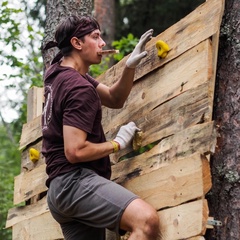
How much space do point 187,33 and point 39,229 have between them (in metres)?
2.17

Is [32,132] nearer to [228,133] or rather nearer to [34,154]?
[34,154]

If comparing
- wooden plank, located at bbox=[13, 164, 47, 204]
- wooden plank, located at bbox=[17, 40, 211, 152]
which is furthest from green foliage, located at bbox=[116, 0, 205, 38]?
wooden plank, located at bbox=[17, 40, 211, 152]

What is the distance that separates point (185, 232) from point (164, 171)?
443mm

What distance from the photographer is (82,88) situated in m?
3.80

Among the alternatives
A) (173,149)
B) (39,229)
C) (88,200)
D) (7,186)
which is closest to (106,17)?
(7,186)

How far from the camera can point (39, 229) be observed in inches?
204

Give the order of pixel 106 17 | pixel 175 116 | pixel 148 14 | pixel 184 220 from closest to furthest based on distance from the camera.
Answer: pixel 184 220
pixel 175 116
pixel 106 17
pixel 148 14

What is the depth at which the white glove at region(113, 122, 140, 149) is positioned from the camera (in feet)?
13.4

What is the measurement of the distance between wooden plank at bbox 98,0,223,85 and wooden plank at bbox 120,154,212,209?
0.77 meters

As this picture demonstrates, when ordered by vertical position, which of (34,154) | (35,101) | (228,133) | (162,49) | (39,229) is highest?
(35,101)

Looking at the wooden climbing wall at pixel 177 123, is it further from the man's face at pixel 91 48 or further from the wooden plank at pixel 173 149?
the man's face at pixel 91 48

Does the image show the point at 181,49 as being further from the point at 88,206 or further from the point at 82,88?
the point at 88,206

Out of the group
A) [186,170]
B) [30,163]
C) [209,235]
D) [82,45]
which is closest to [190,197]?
[186,170]

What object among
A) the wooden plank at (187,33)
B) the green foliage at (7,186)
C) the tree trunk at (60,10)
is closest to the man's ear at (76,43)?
the wooden plank at (187,33)
